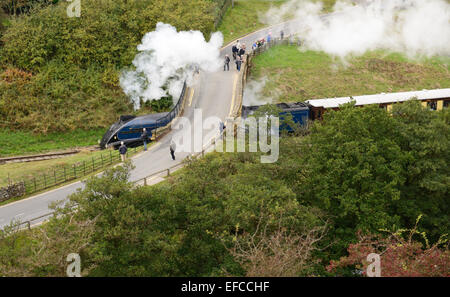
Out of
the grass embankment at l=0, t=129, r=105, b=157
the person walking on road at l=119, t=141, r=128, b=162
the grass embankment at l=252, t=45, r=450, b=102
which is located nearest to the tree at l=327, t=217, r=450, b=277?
the person walking on road at l=119, t=141, r=128, b=162

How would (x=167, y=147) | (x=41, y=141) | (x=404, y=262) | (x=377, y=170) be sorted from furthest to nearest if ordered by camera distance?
(x=41, y=141) → (x=167, y=147) → (x=377, y=170) → (x=404, y=262)

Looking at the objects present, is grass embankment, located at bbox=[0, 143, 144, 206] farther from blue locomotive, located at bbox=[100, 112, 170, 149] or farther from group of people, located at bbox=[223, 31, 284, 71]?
group of people, located at bbox=[223, 31, 284, 71]

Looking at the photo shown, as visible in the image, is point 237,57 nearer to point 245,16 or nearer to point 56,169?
point 245,16

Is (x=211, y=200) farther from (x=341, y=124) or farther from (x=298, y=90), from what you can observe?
(x=298, y=90)

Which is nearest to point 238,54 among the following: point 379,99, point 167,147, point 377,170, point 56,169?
point 379,99

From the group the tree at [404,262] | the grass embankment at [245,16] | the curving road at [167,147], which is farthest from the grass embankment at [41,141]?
the tree at [404,262]

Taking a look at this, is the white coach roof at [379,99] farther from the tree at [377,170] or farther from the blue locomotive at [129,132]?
the blue locomotive at [129,132]
